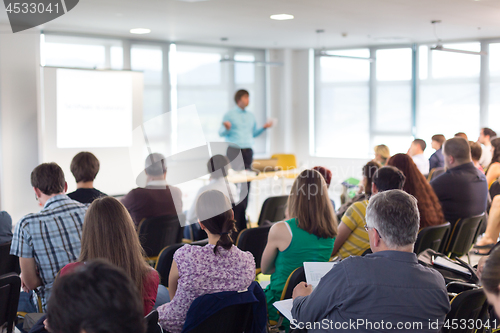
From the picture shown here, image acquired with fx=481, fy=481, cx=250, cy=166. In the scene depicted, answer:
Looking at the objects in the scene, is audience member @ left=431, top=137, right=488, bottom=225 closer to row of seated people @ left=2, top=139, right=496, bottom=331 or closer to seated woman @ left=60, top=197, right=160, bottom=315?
row of seated people @ left=2, top=139, right=496, bottom=331

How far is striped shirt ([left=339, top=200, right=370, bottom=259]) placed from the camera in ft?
10.1

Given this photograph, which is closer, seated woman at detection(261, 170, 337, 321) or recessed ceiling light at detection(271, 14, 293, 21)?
seated woman at detection(261, 170, 337, 321)

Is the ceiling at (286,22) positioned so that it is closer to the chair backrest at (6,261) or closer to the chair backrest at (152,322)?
the chair backrest at (6,261)

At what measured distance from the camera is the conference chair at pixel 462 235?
393cm

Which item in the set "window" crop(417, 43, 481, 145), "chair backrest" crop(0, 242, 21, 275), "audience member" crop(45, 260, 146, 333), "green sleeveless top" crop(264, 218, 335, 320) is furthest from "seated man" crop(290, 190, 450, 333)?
"window" crop(417, 43, 481, 145)

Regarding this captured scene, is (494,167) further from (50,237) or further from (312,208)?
(50,237)

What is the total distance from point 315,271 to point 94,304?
1456 mm

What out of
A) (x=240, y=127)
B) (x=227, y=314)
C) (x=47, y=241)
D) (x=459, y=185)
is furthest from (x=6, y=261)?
(x=240, y=127)

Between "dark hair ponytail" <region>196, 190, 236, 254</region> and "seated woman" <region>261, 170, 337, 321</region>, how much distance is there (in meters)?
0.47

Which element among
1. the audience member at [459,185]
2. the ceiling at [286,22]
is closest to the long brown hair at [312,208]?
the audience member at [459,185]

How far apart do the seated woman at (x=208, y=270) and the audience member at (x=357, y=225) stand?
39.2 inches

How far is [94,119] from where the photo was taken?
710 centimetres

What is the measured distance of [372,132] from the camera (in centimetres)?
988

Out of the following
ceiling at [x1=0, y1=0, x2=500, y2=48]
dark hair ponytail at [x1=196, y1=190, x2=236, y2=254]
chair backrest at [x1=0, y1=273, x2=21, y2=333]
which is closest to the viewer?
chair backrest at [x1=0, y1=273, x2=21, y2=333]
